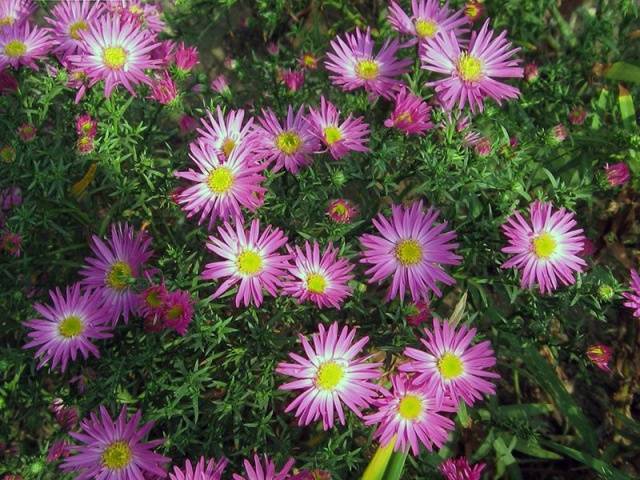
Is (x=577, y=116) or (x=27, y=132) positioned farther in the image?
(x=577, y=116)

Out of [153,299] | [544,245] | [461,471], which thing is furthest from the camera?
[544,245]

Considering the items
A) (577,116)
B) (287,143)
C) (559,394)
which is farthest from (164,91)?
(559,394)

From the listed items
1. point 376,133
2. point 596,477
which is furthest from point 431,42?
point 596,477

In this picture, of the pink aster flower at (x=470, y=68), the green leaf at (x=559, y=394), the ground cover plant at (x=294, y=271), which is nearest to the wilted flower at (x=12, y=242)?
the ground cover plant at (x=294, y=271)

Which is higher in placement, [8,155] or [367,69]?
[367,69]

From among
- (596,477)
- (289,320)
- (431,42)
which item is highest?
(431,42)

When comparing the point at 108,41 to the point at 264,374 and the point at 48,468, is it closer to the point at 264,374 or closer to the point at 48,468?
the point at 264,374

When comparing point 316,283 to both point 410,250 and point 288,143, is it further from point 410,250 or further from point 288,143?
point 288,143
